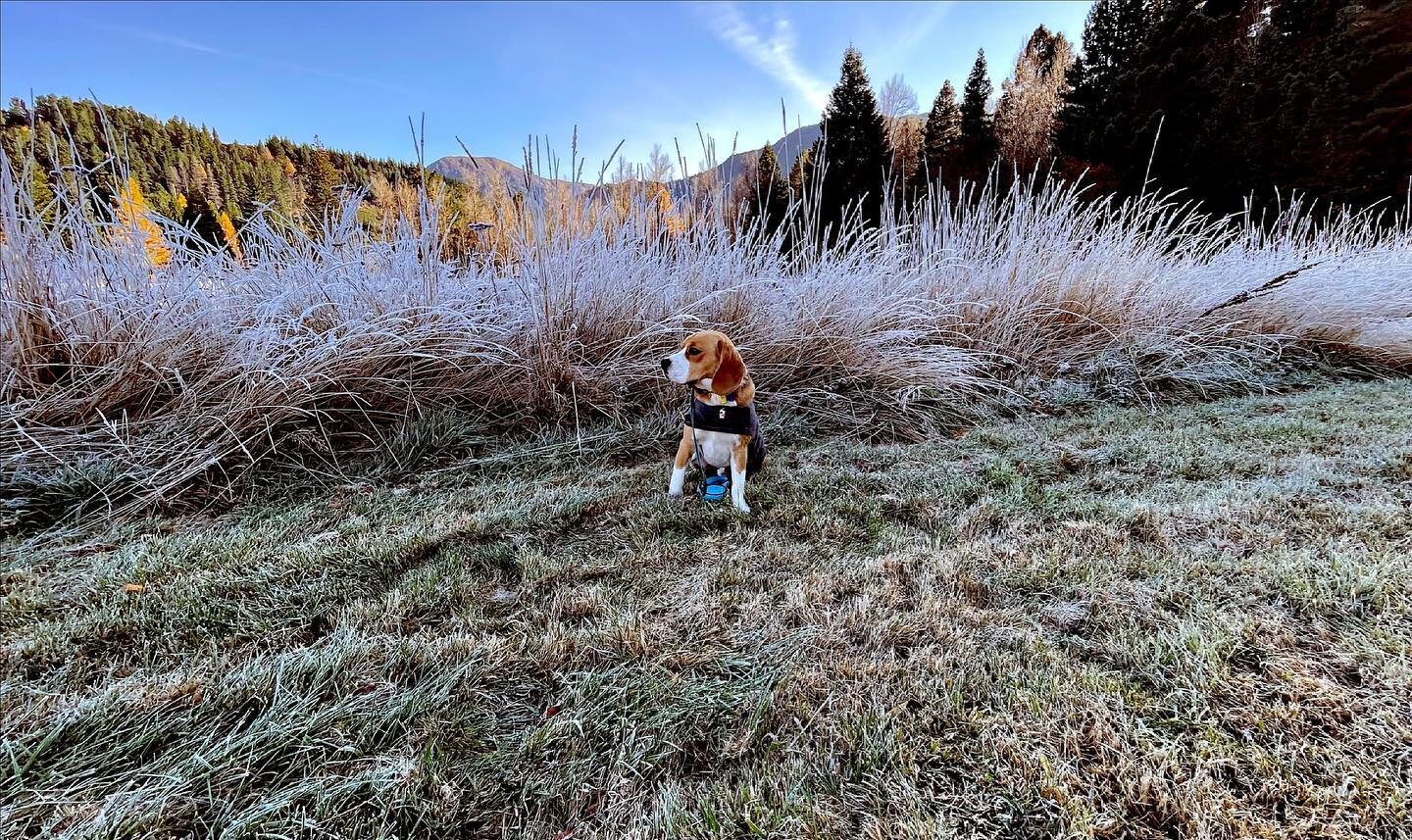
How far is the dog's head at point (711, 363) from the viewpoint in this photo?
51.0 inches

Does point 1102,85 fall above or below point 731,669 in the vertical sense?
above

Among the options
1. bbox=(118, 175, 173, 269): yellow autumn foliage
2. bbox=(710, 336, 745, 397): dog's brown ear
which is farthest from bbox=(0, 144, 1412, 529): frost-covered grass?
bbox=(710, 336, 745, 397): dog's brown ear

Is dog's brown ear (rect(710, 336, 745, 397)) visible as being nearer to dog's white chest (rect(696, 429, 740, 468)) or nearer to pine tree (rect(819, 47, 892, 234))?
dog's white chest (rect(696, 429, 740, 468))

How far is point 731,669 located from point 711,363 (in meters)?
0.75

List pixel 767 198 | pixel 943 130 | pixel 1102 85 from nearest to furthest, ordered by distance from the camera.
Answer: pixel 767 198
pixel 943 130
pixel 1102 85

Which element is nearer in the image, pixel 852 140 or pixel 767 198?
pixel 767 198

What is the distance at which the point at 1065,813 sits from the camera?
1.65 feet

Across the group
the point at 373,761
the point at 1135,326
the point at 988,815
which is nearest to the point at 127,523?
the point at 373,761

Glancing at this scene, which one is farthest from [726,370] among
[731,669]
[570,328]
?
[570,328]

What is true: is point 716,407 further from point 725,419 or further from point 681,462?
point 681,462

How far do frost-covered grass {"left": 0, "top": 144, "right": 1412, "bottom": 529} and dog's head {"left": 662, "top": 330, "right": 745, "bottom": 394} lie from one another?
2.54 ft

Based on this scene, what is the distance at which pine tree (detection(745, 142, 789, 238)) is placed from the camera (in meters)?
3.15

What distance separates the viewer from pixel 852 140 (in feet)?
31.3

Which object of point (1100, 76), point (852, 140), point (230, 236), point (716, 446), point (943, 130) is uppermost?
point (1100, 76)
